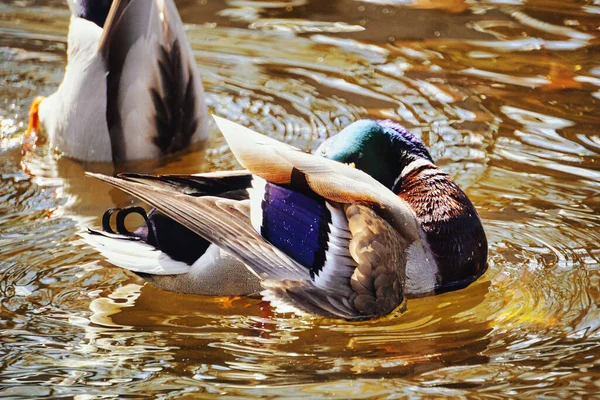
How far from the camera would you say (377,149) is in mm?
4816

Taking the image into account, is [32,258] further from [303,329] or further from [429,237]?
[429,237]

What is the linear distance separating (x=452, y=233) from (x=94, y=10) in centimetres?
271

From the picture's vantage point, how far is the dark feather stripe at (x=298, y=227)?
163 inches

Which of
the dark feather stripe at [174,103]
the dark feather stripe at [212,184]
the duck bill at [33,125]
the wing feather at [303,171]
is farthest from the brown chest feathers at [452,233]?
the duck bill at [33,125]

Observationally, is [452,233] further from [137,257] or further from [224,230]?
[137,257]

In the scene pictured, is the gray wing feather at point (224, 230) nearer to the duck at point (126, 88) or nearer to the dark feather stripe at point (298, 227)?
the dark feather stripe at point (298, 227)

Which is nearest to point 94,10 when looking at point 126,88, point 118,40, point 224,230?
point 118,40

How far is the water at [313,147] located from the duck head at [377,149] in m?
0.51

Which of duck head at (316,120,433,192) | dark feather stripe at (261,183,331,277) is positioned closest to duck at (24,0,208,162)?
duck head at (316,120,433,192)

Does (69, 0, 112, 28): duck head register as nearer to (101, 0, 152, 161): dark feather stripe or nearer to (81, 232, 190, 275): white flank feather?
(101, 0, 152, 161): dark feather stripe

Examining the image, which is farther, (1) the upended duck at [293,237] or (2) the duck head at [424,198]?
(2) the duck head at [424,198]

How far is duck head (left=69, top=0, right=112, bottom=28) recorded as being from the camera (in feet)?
20.0

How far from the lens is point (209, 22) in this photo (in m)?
8.01

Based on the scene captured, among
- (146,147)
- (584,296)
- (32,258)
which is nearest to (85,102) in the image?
(146,147)
